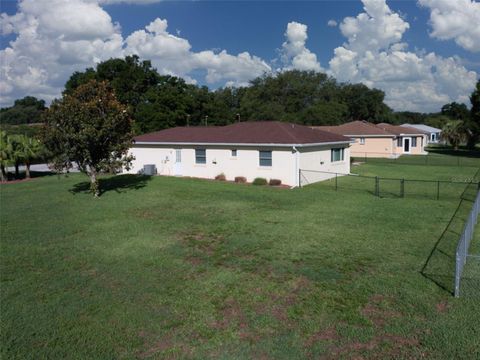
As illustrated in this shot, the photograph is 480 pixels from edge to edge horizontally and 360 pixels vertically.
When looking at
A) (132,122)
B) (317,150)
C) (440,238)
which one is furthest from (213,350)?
(317,150)

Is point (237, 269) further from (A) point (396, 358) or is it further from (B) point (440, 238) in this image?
(B) point (440, 238)

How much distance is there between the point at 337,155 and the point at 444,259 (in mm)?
18715

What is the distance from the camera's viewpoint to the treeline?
53.9m

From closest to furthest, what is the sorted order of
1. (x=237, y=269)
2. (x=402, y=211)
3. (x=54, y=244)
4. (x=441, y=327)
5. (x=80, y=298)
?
(x=441, y=327) < (x=80, y=298) < (x=237, y=269) < (x=54, y=244) < (x=402, y=211)

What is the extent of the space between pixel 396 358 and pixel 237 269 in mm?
4476

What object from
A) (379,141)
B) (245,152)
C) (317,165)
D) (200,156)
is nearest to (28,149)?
(200,156)

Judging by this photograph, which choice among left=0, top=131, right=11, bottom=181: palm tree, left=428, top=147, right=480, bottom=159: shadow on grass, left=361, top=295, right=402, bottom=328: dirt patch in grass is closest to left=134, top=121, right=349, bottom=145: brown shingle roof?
left=0, top=131, right=11, bottom=181: palm tree

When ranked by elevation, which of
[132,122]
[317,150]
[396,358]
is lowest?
[396,358]

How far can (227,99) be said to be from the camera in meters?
82.0

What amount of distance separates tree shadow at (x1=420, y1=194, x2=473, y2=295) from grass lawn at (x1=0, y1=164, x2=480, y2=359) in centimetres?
5

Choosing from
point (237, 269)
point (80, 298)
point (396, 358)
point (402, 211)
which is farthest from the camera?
point (402, 211)

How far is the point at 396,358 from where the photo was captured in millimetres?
5980

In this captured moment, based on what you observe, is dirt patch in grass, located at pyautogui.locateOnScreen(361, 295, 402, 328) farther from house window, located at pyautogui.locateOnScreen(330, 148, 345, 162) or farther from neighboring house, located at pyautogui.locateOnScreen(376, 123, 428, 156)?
neighboring house, located at pyautogui.locateOnScreen(376, 123, 428, 156)

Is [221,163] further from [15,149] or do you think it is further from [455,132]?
[455,132]
